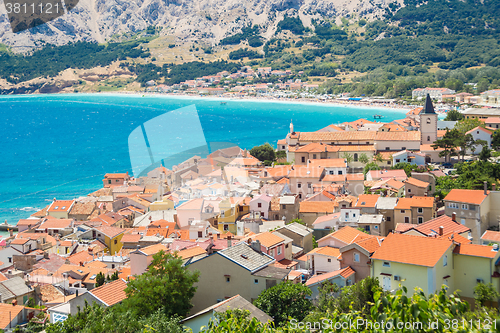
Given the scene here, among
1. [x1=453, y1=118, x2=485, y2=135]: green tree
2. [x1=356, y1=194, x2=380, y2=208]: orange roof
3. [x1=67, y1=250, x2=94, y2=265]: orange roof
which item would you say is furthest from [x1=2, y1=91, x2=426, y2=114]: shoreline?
[x1=67, y1=250, x2=94, y2=265]: orange roof

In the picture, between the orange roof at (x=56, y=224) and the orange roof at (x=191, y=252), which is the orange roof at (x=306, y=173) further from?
the orange roof at (x=191, y=252)

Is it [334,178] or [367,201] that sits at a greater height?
[367,201]

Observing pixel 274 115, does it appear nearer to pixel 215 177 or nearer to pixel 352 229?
pixel 215 177

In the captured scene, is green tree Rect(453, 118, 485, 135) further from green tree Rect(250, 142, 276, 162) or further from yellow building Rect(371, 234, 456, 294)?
yellow building Rect(371, 234, 456, 294)

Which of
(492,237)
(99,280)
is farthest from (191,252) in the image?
(492,237)

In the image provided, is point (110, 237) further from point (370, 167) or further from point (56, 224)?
point (370, 167)

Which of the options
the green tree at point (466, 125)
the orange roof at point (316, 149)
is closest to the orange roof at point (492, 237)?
the orange roof at point (316, 149)
